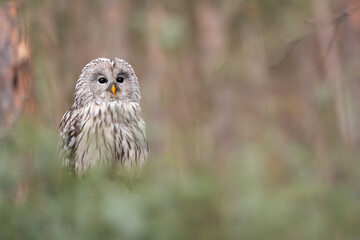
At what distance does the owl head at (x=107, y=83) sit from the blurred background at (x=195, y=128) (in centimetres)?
18

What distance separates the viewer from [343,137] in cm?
685

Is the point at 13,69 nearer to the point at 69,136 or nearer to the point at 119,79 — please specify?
the point at 69,136

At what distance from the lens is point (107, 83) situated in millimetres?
2295

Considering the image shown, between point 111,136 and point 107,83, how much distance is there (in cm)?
42

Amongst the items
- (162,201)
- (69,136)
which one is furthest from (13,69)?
(162,201)

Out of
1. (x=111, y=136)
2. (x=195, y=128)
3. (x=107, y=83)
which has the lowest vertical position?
(x=111, y=136)

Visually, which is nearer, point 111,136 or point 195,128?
point 111,136


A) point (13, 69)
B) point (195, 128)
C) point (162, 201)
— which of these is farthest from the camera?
point (195, 128)

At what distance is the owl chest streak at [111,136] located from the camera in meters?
2.51

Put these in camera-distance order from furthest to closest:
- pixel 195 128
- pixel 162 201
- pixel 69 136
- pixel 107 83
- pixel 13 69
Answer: pixel 195 128 < pixel 162 201 < pixel 13 69 < pixel 69 136 < pixel 107 83

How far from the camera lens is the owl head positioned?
7.33ft

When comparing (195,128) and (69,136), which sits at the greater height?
(195,128)

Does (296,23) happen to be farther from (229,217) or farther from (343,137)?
(229,217)

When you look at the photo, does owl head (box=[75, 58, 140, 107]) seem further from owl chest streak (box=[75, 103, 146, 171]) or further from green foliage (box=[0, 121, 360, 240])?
green foliage (box=[0, 121, 360, 240])
